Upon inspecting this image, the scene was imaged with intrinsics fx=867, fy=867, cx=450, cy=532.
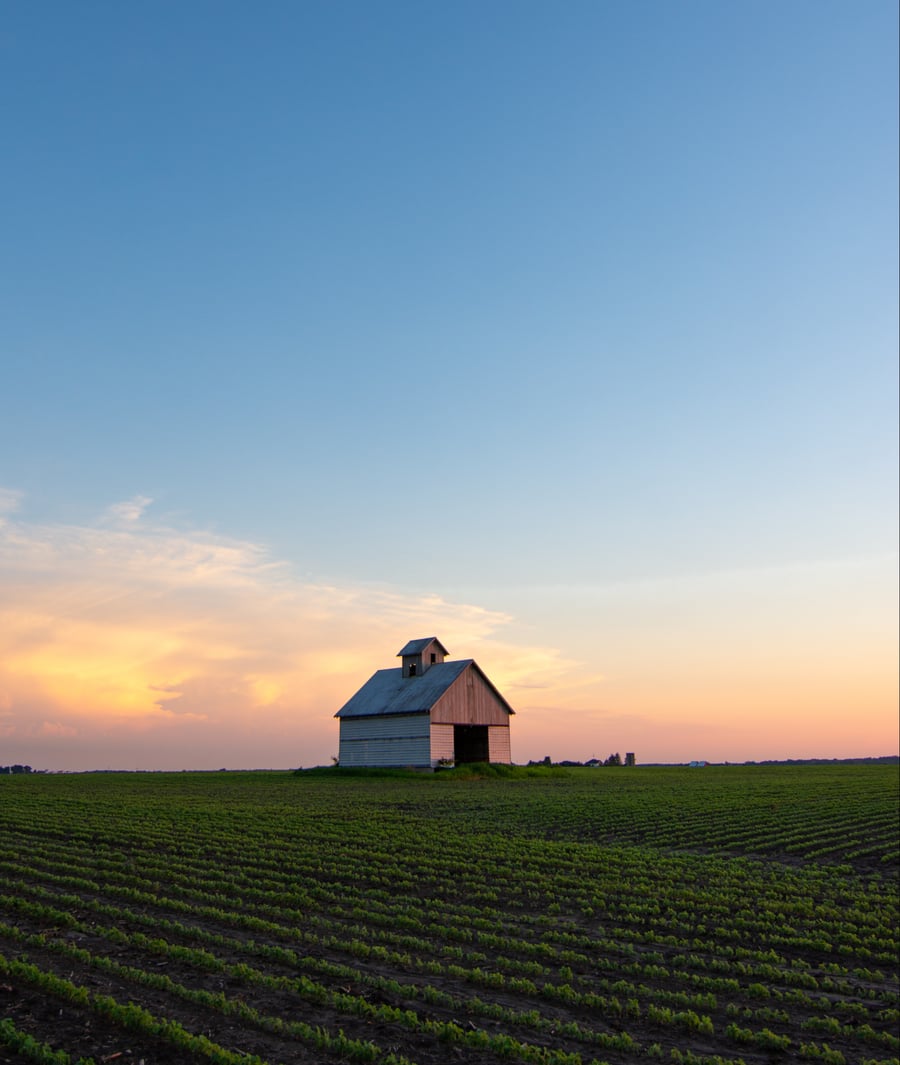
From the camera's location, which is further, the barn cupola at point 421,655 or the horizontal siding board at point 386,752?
the barn cupola at point 421,655

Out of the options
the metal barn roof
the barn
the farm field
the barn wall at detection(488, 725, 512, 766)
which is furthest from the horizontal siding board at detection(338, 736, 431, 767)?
the farm field

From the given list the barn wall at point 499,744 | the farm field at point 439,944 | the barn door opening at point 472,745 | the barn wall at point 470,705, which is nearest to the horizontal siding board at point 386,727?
the barn wall at point 470,705

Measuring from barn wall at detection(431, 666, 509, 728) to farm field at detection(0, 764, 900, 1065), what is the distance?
37265mm

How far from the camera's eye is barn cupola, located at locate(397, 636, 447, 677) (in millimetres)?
→ 75000


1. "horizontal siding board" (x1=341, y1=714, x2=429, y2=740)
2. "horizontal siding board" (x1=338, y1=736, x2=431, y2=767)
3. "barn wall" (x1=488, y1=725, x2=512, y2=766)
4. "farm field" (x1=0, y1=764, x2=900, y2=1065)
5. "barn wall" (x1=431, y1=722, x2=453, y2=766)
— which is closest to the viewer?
"farm field" (x1=0, y1=764, x2=900, y2=1065)

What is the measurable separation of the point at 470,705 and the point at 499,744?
218 inches

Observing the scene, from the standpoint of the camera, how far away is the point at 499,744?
74250 millimetres

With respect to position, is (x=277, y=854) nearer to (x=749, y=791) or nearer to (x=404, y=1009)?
(x=404, y=1009)

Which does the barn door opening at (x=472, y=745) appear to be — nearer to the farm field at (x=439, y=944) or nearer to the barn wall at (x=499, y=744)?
the barn wall at (x=499, y=744)

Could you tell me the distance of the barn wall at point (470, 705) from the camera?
68.6 metres

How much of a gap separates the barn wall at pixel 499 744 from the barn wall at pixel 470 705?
1.85ft

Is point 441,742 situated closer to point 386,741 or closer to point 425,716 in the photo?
point 425,716

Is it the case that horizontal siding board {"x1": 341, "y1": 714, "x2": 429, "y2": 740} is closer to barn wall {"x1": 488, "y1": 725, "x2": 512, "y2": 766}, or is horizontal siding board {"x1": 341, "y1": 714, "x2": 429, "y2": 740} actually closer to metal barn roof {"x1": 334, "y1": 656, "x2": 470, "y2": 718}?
metal barn roof {"x1": 334, "y1": 656, "x2": 470, "y2": 718}

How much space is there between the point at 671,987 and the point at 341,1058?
578 cm
